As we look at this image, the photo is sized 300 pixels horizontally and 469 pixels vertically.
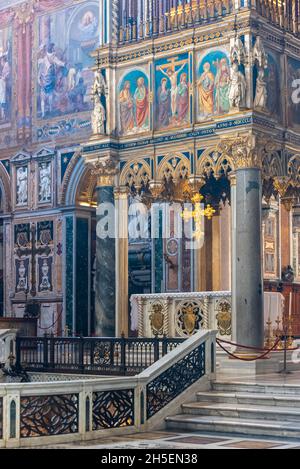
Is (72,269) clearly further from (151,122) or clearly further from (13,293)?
(151,122)

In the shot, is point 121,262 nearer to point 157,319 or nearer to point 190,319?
point 157,319

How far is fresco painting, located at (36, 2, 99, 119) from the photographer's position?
25.7 meters

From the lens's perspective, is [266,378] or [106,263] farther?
[106,263]

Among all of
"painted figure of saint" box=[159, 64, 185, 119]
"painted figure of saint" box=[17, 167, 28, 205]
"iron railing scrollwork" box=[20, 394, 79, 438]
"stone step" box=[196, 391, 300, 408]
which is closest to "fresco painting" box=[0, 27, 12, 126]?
"painted figure of saint" box=[17, 167, 28, 205]

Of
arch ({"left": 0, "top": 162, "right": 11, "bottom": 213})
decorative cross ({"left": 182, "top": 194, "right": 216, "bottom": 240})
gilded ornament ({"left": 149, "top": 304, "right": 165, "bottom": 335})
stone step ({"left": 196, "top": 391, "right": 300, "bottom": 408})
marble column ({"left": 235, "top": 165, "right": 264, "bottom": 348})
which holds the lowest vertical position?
stone step ({"left": 196, "top": 391, "right": 300, "bottom": 408})

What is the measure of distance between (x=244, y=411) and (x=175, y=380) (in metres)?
1.53

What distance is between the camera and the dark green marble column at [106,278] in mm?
20703

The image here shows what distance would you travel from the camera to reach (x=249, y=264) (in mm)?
18109

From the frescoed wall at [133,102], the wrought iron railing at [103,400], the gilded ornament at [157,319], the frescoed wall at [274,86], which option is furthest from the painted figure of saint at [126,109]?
the wrought iron railing at [103,400]

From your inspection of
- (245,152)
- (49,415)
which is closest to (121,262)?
(245,152)

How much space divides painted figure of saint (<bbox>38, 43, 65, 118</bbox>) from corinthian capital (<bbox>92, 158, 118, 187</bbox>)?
601 cm

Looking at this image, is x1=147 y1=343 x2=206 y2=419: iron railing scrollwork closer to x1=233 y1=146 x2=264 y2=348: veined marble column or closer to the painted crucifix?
x1=233 y1=146 x2=264 y2=348: veined marble column

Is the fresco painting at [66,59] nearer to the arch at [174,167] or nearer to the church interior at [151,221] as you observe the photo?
the church interior at [151,221]
